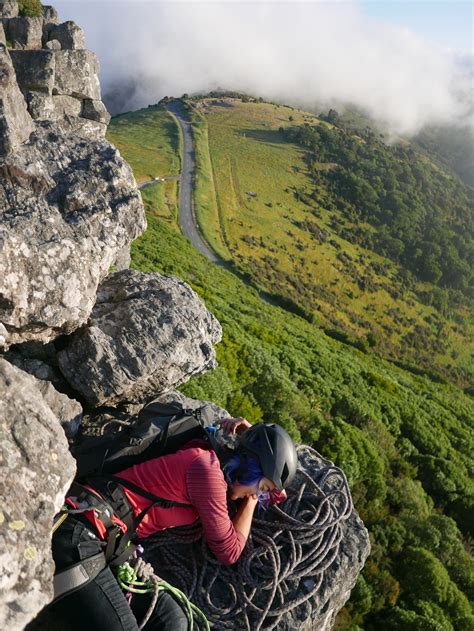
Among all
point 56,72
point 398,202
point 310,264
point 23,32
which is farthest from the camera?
point 398,202

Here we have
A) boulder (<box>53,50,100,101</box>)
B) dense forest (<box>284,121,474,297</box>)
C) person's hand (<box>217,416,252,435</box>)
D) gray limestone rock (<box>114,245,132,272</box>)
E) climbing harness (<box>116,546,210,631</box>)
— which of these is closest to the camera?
climbing harness (<box>116,546,210,631</box>)

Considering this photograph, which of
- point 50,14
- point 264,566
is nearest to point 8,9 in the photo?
point 50,14

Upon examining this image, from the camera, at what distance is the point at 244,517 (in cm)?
524

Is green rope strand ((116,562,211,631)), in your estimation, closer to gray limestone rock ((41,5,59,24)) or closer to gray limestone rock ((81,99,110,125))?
gray limestone rock ((81,99,110,125))

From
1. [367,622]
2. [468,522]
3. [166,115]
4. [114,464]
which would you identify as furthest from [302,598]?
[166,115]

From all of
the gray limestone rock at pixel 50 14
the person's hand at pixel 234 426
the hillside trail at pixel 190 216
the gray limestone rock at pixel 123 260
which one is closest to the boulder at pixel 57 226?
the gray limestone rock at pixel 123 260

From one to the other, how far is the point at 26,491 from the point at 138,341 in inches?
116

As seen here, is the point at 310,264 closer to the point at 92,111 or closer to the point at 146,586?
the point at 92,111

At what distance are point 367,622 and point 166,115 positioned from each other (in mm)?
141244

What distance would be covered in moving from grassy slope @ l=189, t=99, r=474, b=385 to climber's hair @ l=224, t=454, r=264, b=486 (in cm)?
4924

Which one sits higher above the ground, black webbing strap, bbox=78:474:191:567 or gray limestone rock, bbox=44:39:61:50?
gray limestone rock, bbox=44:39:61:50

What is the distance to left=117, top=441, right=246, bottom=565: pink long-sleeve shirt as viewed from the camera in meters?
4.83

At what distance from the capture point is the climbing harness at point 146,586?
14.8 feet

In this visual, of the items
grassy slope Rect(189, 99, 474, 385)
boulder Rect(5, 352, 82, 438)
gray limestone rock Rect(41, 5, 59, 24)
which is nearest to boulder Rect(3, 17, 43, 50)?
gray limestone rock Rect(41, 5, 59, 24)
